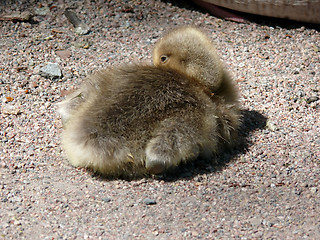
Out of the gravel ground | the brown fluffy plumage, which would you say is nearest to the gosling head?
the brown fluffy plumage

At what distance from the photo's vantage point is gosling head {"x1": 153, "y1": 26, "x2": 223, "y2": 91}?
2.97 meters

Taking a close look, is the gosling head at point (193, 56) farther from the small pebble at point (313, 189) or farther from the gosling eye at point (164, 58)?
the small pebble at point (313, 189)

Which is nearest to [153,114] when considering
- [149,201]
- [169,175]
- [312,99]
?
[169,175]

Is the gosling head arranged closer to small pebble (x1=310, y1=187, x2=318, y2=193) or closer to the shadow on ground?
small pebble (x1=310, y1=187, x2=318, y2=193)

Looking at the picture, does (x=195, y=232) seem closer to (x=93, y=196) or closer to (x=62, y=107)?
(x=93, y=196)

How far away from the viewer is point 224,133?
120 inches

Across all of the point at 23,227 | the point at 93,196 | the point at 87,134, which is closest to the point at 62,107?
the point at 87,134

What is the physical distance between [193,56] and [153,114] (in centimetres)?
43

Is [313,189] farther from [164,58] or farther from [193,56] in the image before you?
[164,58]

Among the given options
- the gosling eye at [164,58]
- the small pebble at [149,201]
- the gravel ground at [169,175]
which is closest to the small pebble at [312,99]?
the gravel ground at [169,175]

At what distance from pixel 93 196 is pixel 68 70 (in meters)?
1.39

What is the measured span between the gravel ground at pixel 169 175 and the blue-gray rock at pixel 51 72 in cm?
4

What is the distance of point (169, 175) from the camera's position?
2895 millimetres

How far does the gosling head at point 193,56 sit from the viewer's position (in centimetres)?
297
